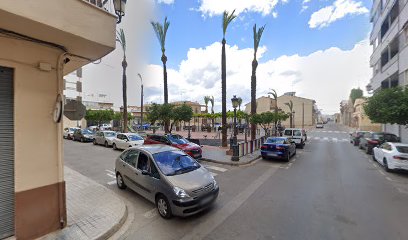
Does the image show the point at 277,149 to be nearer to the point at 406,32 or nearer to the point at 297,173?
the point at 297,173

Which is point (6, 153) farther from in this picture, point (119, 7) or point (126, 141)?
point (126, 141)

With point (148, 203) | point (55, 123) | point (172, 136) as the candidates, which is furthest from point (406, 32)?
point (55, 123)

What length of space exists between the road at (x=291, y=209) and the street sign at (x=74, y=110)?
2954 mm

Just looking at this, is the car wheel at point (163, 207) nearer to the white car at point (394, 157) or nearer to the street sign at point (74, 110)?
the street sign at point (74, 110)

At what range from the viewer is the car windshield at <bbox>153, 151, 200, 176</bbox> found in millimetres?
6161

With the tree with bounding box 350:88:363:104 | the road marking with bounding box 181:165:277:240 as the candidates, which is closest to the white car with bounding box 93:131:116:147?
the road marking with bounding box 181:165:277:240

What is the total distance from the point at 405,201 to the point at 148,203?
7799 mm

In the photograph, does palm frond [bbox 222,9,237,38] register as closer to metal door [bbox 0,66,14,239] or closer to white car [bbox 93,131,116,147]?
white car [bbox 93,131,116,147]

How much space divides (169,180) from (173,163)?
0.88 meters

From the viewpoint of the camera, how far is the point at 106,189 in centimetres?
779

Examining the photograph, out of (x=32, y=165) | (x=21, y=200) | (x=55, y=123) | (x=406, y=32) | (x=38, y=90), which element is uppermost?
(x=406, y=32)

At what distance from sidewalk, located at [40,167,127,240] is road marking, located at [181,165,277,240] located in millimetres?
1838

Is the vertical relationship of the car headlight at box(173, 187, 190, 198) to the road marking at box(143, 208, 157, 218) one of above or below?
above

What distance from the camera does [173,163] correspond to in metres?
6.54
